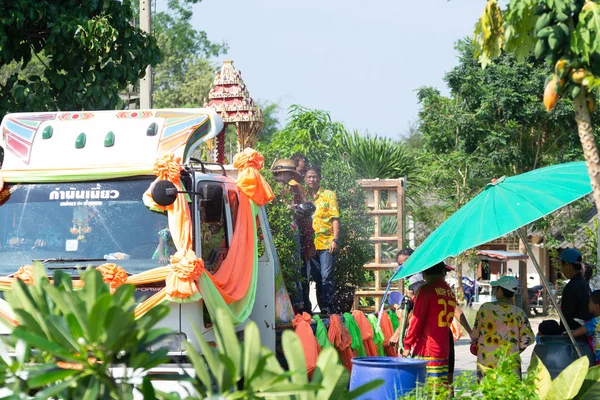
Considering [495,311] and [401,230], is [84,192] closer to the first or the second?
[495,311]

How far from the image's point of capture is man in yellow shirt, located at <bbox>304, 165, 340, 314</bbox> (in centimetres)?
1052

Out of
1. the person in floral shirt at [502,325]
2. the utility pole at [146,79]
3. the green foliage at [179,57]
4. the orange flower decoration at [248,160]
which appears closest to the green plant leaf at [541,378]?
the person in floral shirt at [502,325]

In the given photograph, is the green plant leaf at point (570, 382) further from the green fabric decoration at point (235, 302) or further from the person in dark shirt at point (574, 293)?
the person in dark shirt at point (574, 293)

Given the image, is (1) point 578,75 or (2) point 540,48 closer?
(1) point 578,75

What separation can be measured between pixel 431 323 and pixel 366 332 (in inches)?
72.4

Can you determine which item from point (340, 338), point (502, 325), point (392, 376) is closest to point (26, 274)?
point (392, 376)

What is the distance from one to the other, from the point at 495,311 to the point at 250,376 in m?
4.83

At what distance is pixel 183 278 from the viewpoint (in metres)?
7.21

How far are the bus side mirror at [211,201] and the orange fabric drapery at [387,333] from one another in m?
2.87

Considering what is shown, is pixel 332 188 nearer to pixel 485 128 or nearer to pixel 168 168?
pixel 168 168

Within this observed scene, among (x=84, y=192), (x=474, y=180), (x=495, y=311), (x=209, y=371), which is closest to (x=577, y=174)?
(x=495, y=311)

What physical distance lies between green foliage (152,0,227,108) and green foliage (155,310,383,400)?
47.7m

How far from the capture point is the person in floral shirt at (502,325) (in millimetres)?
8250

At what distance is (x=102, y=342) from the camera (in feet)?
12.4
